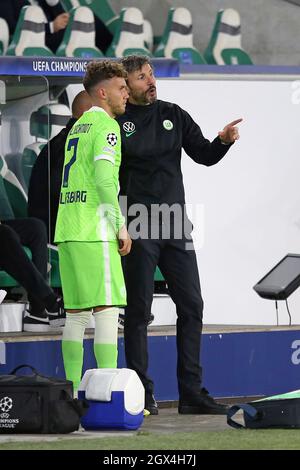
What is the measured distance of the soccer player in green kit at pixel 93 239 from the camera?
22.6 feet

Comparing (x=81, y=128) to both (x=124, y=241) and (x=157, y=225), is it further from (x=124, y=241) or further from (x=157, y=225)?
(x=157, y=225)

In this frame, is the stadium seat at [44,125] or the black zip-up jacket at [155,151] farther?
the stadium seat at [44,125]

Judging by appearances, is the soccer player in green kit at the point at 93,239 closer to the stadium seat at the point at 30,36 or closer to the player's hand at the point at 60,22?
the stadium seat at the point at 30,36

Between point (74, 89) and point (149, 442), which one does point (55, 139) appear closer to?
point (74, 89)

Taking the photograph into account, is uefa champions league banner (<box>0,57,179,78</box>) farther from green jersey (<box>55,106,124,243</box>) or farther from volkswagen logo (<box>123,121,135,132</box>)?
green jersey (<box>55,106,124,243</box>)

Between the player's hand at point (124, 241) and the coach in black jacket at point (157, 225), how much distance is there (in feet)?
1.56

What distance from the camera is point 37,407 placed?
6.46 metres

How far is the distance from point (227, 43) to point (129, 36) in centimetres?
82

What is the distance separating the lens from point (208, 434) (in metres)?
6.47

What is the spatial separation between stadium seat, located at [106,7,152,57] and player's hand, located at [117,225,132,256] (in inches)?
170

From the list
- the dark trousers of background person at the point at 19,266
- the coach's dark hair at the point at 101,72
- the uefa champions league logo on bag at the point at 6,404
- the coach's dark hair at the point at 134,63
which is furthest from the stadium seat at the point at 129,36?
the uefa champions league logo on bag at the point at 6,404

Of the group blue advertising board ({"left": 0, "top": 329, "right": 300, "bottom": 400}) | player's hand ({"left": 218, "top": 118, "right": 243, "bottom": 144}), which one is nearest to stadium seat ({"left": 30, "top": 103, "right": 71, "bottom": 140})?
blue advertising board ({"left": 0, "top": 329, "right": 300, "bottom": 400})

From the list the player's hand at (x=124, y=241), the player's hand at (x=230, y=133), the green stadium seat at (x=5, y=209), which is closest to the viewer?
the player's hand at (x=124, y=241)

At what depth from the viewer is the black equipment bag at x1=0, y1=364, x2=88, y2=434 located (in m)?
6.45
